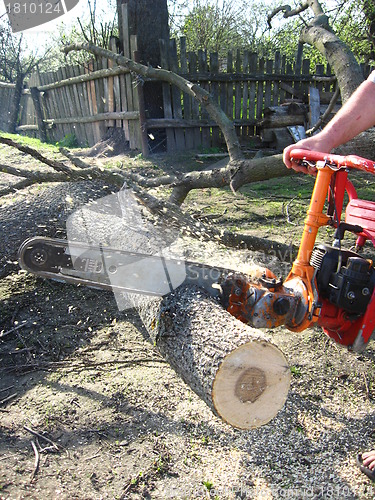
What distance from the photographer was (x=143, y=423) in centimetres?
197

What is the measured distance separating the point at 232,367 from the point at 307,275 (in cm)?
59

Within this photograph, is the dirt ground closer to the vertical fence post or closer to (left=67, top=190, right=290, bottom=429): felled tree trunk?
(left=67, top=190, right=290, bottom=429): felled tree trunk

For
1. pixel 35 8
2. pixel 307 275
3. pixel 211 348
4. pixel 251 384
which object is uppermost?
pixel 35 8

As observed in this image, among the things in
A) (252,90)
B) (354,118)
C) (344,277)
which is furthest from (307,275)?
(252,90)

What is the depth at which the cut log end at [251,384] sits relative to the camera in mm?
1603

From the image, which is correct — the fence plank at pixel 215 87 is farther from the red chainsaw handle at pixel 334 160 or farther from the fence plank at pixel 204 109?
the red chainsaw handle at pixel 334 160

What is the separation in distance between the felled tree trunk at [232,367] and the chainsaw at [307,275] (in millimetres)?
210

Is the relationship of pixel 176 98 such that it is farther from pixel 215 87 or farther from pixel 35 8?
pixel 35 8

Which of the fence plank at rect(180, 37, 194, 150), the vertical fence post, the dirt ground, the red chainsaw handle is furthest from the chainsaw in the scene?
the vertical fence post

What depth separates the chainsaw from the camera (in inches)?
68.9

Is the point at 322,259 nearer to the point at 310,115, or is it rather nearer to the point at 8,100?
the point at 310,115

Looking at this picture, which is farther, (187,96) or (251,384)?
(187,96)

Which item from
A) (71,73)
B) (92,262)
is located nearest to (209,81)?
(71,73)

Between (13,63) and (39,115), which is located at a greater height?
(13,63)
